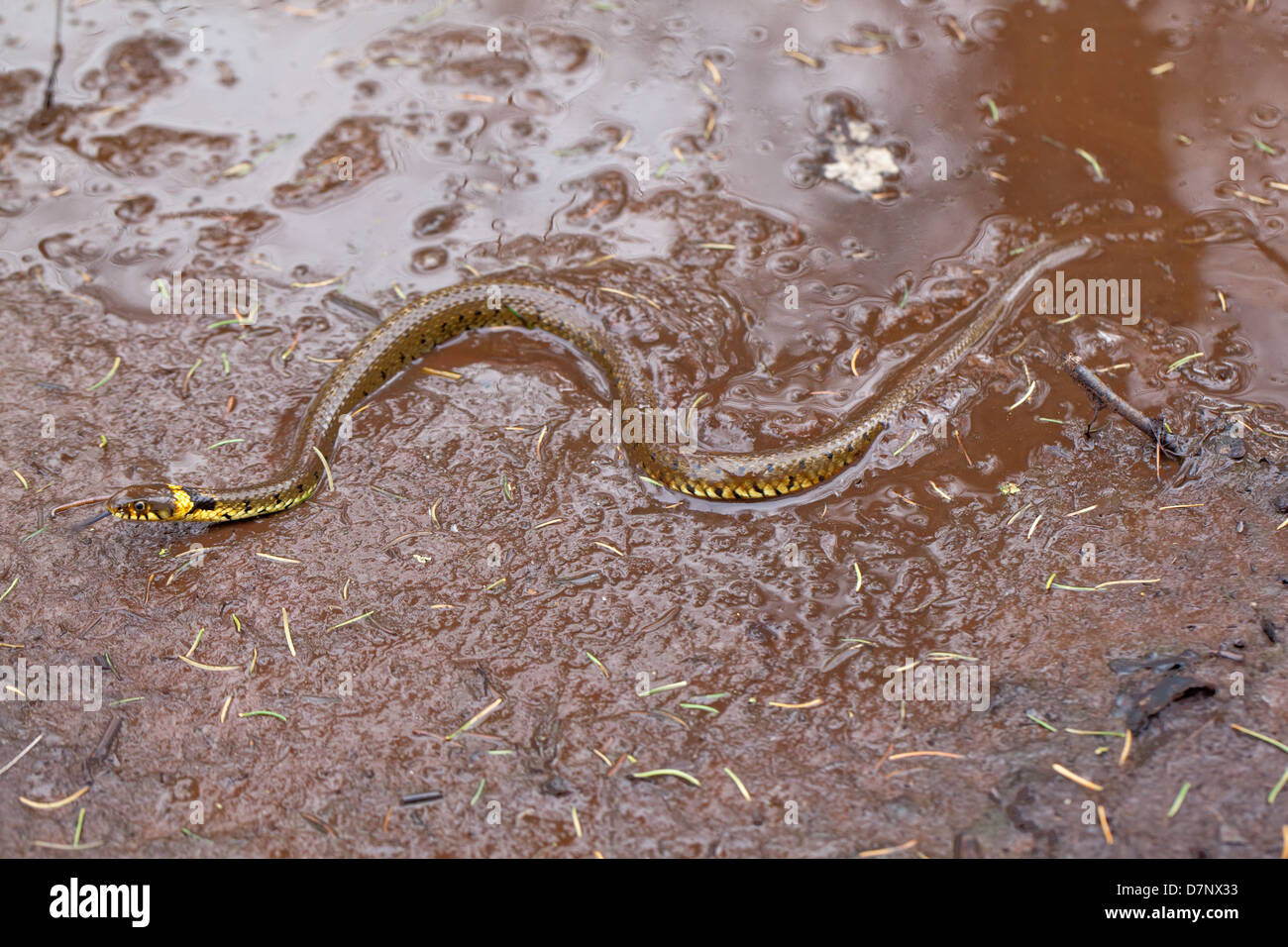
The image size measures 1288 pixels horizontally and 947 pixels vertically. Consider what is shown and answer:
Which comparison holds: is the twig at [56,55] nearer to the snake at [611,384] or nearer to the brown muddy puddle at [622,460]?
the brown muddy puddle at [622,460]

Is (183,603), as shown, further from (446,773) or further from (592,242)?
(592,242)

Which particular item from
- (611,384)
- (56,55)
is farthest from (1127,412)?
(56,55)

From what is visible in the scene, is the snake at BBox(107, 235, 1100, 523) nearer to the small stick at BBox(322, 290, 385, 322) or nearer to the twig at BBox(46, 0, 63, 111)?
the small stick at BBox(322, 290, 385, 322)

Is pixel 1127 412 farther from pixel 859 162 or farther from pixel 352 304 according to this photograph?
pixel 352 304

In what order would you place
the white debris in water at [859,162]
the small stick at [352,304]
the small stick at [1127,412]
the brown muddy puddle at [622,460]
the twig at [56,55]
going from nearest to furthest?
the brown muddy puddle at [622,460], the small stick at [1127,412], the small stick at [352,304], the white debris in water at [859,162], the twig at [56,55]

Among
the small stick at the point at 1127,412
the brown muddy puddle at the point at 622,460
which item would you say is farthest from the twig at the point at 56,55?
the small stick at the point at 1127,412
